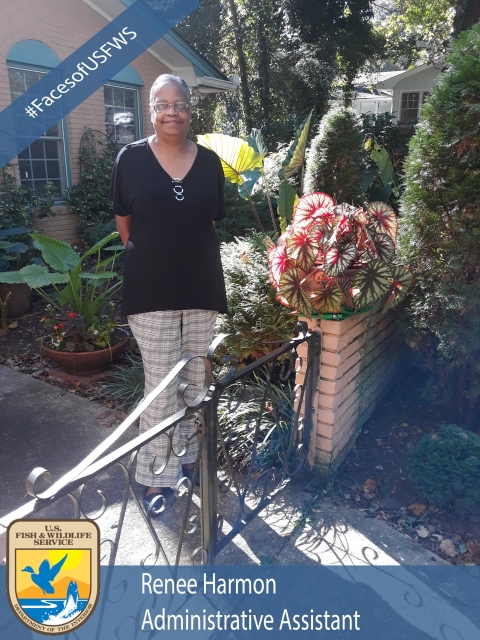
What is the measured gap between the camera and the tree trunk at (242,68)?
17436 millimetres

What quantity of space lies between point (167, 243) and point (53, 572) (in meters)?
1.49

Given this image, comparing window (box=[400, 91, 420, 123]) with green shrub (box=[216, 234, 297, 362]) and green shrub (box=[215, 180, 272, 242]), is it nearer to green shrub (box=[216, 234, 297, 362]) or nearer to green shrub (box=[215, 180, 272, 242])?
green shrub (box=[215, 180, 272, 242])

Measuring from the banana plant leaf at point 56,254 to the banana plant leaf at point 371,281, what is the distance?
263 cm

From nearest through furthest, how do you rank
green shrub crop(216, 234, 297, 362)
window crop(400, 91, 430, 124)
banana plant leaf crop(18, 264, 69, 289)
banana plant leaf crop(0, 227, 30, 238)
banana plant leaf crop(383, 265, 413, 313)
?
banana plant leaf crop(383, 265, 413, 313), green shrub crop(216, 234, 297, 362), banana plant leaf crop(18, 264, 69, 289), banana plant leaf crop(0, 227, 30, 238), window crop(400, 91, 430, 124)

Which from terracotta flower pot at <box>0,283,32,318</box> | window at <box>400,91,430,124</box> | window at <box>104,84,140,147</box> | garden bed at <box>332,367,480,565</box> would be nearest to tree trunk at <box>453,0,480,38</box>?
window at <box>104,84,140,147</box>

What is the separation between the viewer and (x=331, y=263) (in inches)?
101

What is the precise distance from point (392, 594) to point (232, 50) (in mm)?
19809

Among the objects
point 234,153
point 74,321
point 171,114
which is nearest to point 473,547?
point 171,114

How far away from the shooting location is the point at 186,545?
244 centimetres

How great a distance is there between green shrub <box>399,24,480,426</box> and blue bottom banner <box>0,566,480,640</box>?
1.27 m

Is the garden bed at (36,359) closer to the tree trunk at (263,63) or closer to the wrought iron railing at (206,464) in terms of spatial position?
the wrought iron railing at (206,464)

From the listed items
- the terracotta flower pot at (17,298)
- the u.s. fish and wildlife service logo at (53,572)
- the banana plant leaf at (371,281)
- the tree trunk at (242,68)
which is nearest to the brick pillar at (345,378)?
the banana plant leaf at (371,281)

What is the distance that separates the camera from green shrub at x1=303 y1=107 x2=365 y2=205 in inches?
156

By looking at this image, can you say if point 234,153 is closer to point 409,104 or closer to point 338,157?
point 338,157
